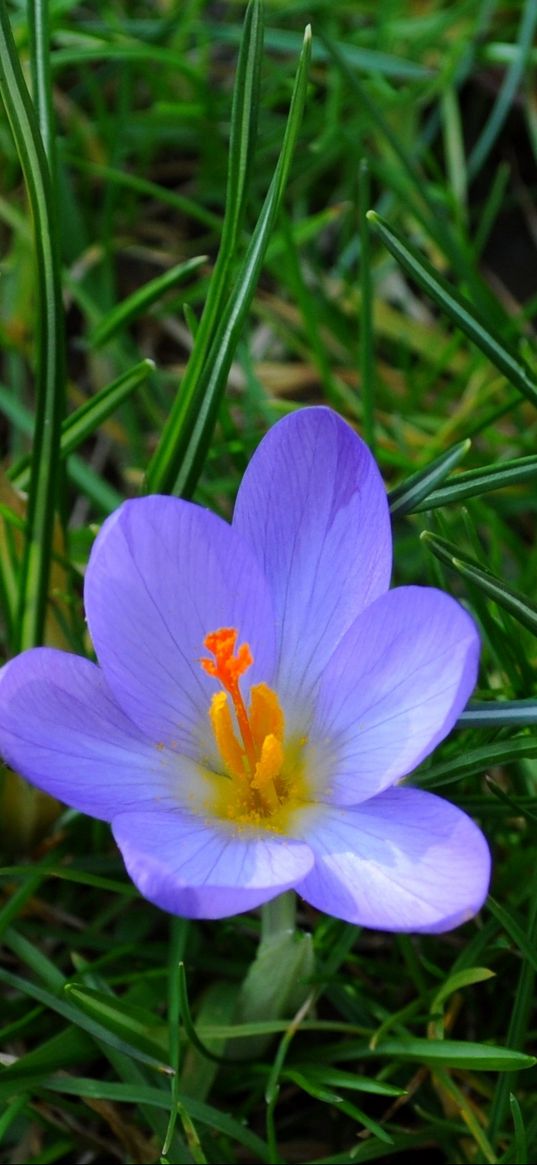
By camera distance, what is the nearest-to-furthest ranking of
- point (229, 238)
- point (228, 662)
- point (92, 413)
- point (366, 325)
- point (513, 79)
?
point (228, 662) < point (229, 238) < point (92, 413) < point (366, 325) < point (513, 79)

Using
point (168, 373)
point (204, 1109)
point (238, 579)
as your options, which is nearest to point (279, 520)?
point (238, 579)

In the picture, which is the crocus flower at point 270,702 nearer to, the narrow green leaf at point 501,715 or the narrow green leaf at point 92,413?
the narrow green leaf at point 501,715

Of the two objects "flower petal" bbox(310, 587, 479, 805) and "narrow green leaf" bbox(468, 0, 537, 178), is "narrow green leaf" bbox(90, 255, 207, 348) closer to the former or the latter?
"flower petal" bbox(310, 587, 479, 805)

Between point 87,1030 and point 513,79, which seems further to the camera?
point 513,79

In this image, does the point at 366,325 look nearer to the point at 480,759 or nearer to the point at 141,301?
the point at 141,301

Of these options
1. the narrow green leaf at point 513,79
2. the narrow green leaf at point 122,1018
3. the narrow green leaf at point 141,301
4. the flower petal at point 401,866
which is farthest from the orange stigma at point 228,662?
the narrow green leaf at point 513,79

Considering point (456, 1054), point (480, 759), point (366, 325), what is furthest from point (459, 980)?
point (366, 325)

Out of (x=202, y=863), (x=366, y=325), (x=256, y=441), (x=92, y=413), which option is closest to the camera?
(x=202, y=863)
